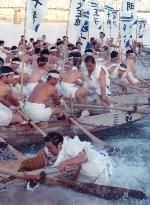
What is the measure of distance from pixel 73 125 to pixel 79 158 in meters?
2.97

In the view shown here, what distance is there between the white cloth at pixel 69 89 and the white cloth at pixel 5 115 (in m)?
2.23

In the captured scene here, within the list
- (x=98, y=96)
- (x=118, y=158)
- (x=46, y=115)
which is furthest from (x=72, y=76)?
(x=118, y=158)

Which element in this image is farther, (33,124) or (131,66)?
(131,66)

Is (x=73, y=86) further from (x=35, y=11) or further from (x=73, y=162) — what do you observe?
(x=73, y=162)

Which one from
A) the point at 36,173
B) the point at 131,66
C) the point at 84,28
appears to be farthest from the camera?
the point at 84,28

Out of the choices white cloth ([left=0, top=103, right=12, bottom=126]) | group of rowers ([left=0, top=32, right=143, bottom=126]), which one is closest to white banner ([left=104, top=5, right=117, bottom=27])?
group of rowers ([left=0, top=32, right=143, bottom=126])

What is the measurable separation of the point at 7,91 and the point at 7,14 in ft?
93.0

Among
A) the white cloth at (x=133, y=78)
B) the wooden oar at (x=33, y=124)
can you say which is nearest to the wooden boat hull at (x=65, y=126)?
the wooden oar at (x=33, y=124)

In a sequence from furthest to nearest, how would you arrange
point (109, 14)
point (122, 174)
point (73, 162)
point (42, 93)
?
point (109, 14) < point (42, 93) < point (122, 174) < point (73, 162)

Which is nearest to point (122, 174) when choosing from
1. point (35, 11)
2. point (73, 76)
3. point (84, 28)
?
point (73, 76)

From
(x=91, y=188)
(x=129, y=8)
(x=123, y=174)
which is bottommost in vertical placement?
(x=123, y=174)

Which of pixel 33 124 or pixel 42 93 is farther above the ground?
pixel 42 93

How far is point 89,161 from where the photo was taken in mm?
6375

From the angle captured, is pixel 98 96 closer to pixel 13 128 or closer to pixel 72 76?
pixel 72 76
